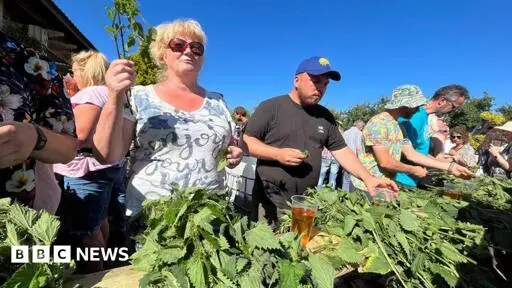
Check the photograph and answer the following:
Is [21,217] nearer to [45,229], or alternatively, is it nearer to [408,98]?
[45,229]

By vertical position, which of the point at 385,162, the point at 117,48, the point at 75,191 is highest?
the point at 117,48

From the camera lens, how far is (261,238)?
3.44ft

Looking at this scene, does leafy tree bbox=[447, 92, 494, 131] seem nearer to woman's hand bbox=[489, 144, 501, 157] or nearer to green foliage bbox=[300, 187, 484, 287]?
woman's hand bbox=[489, 144, 501, 157]

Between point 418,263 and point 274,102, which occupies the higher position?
point 274,102

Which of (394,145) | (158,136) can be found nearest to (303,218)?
(158,136)

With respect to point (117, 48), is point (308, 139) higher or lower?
lower

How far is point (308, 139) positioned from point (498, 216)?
144 centimetres

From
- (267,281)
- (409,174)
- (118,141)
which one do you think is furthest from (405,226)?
(409,174)

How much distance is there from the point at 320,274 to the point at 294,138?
1950 millimetres

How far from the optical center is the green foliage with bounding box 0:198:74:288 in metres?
0.84

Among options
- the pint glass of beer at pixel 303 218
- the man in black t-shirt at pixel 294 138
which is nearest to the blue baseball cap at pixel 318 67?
the man in black t-shirt at pixel 294 138

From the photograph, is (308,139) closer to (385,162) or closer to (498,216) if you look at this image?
(385,162)

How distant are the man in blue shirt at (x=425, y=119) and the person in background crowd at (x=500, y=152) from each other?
2276mm

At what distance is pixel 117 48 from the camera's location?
1.74 meters
